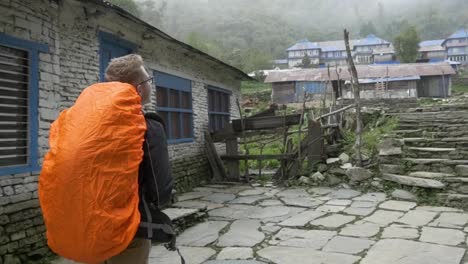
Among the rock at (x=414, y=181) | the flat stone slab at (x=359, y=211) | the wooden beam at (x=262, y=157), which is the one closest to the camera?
the flat stone slab at (x=359, y=211)

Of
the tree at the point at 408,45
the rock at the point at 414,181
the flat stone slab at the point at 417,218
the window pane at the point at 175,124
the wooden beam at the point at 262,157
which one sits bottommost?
the flat stone slab at the point at 417,218

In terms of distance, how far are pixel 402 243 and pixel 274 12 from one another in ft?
525

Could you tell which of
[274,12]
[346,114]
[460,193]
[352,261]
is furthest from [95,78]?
[274,12]

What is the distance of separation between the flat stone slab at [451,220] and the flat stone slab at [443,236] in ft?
0.81

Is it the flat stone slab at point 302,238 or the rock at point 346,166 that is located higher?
the rock at point 346,166

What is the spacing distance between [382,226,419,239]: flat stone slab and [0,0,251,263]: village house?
418 centimetres

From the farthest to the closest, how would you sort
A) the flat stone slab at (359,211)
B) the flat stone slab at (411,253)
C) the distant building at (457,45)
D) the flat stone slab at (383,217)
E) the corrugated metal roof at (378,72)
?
the distant building at (457,45) < the corrugated metal roof at (378,72) < the flat stone slab at (359,211) < the flat stone slab at (383,217) < the flat stone slab at (411,253)

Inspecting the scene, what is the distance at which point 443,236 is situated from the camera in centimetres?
465

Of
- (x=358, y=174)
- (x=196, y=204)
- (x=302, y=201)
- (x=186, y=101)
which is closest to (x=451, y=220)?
(x=302, y=201)

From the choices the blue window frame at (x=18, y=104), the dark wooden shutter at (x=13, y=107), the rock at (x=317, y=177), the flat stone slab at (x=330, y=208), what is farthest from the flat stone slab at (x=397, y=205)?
the dark wooden shutter at (x=13, y=107)

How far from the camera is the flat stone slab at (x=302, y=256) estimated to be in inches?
156

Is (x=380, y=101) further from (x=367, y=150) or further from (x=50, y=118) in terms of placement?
(x=50, y=118)

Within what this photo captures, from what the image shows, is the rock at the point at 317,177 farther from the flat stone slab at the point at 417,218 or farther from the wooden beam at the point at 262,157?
the flat stone slab at the point at 417,218

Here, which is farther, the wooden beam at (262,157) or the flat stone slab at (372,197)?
the wooden beam at (262,157)
